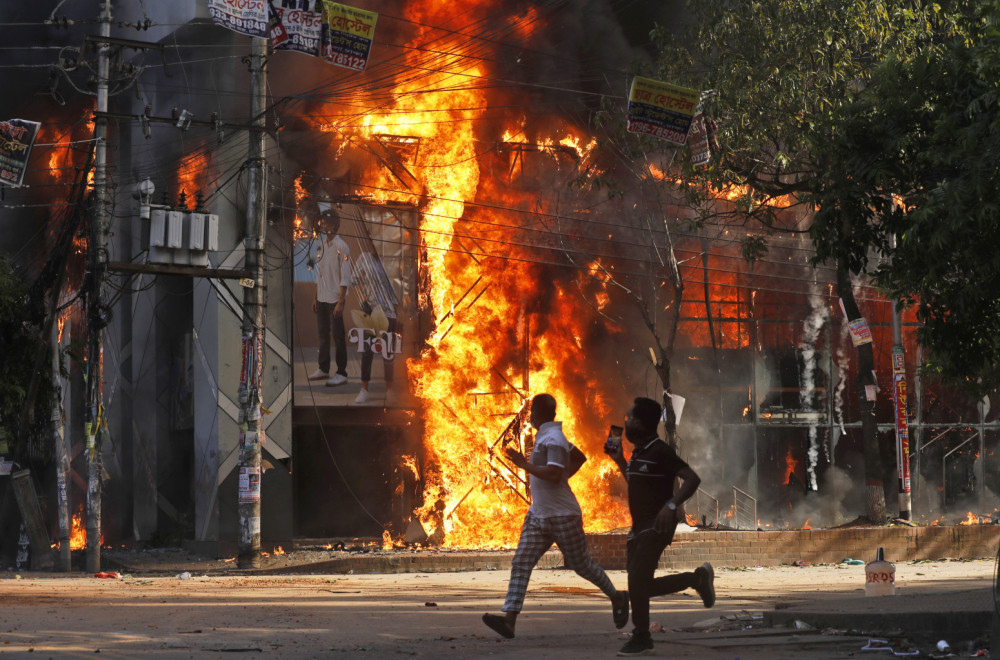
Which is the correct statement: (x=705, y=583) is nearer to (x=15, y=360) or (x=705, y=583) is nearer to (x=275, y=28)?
(x=275, y=28)

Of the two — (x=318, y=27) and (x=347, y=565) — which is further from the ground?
(x=318, y=27)

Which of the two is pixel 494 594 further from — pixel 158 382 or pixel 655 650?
pixel 158 382

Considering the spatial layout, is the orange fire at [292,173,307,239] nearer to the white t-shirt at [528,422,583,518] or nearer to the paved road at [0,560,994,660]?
the paved road at [0,560,994,660]

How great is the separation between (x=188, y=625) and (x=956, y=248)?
675 centimetres

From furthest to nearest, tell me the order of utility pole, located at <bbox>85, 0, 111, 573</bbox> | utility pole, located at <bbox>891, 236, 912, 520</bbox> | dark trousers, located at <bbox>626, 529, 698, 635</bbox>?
utility pole, located at <bbox>891, 236, 912, 520</bbox> < utility pole, located at <bbox>85, 0, 111, 573</bbox> < dark trousers, located at <bbox>626, 529, 698, 635</bbox>

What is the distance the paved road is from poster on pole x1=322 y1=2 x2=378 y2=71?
6839 mm

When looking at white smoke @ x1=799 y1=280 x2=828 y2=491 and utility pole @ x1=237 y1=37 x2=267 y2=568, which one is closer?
utility pole @ x1=237 y1=37 x2=267 y2=568

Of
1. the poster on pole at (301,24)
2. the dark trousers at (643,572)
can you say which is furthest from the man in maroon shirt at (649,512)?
the poster on pole at (301,24)

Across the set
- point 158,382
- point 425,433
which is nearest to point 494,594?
point 425,433

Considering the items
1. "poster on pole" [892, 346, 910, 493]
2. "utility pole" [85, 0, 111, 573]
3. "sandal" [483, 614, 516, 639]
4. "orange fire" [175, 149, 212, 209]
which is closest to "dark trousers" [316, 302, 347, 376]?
"orange fire" [175, 149, 212, 209]

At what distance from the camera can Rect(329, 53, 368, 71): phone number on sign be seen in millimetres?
15586

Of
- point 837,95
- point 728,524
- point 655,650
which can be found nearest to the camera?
→ point 655,650

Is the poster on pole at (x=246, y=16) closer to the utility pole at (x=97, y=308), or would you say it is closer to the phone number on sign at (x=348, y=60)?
the phone number on sign at (x=348, y=60)

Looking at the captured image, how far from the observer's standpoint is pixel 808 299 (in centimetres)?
2647
